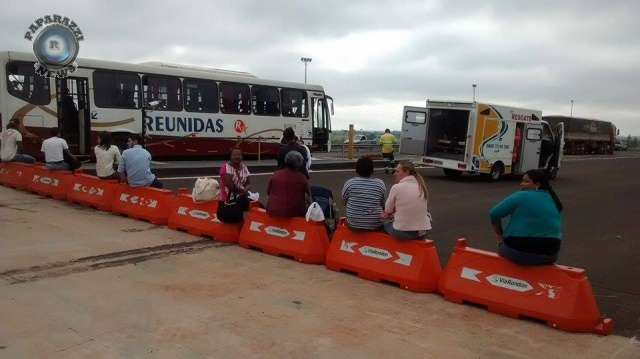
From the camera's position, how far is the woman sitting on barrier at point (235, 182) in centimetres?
816

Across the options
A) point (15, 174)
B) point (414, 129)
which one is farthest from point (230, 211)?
point (414, 129)

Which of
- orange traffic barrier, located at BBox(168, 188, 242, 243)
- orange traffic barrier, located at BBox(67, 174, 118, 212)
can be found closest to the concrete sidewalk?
orange traffic barrier, located at BBox(168, 188, 242, 243)

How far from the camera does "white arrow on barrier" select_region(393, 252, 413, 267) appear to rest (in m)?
6.34

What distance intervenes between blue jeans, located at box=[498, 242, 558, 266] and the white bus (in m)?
15.6

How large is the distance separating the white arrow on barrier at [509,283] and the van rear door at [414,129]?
1413 centimetres

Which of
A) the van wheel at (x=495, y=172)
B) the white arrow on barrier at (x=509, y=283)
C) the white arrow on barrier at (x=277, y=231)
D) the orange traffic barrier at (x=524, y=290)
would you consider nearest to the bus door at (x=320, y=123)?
the van wheel at (x=495, y=172)

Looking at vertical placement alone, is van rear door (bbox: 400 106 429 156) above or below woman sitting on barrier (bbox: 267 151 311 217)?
above

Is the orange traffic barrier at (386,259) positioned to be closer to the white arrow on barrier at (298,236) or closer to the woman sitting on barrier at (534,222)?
the white arrow on barrier at (298,236)

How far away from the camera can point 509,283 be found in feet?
18.5

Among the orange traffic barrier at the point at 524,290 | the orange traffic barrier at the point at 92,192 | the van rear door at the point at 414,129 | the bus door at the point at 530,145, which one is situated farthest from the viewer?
the bus door at the point at 530,145

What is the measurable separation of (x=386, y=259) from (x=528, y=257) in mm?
1650

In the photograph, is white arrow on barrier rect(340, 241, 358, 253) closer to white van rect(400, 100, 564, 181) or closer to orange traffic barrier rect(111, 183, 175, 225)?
orange traffic barrier rect(111, 183, 175, 225)

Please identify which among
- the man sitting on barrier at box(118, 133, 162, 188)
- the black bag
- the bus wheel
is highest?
the man sitting on barrier at box(118, 133, 162, 188)

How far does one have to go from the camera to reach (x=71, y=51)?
11.4 metres
